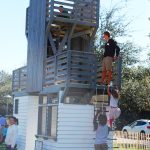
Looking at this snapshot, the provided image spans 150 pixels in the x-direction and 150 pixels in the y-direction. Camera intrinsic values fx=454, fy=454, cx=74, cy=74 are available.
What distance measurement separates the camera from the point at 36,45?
17688mm

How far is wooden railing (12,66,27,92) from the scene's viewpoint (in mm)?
19359

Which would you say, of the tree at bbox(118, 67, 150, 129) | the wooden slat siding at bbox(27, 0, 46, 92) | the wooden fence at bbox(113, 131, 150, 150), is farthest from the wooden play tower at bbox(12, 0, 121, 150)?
the tree at bbox(118, 67, 150, 129)

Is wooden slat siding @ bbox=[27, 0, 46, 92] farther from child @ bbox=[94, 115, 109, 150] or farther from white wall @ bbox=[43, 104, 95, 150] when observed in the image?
child @ bbox=[94, 115, 109, 150]

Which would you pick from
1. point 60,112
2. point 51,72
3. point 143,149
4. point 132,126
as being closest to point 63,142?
point 60,112

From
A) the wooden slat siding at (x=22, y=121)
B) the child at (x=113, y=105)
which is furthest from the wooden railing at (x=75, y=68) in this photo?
the wooden slat siding at (x=22, y=121)

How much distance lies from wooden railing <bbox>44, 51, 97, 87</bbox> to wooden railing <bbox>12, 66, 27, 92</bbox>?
4.11 m

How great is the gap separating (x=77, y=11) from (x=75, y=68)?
2.52m

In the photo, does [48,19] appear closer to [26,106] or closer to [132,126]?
[26,106]

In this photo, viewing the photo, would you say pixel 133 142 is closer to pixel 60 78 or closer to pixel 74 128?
pixel 74 128

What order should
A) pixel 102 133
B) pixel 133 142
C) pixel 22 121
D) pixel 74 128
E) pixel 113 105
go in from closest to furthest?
1. pixel 102 133
2. pixel 113 105
3. pixel 74 128
4. pixel 22 121
5. pixel 133 142

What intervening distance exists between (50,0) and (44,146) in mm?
5232

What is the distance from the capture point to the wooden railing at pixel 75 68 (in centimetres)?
1460

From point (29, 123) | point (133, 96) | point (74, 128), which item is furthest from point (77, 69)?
point (133, 96)

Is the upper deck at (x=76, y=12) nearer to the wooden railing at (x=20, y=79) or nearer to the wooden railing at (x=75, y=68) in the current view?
the wooden railing at (x=75, y=68)
